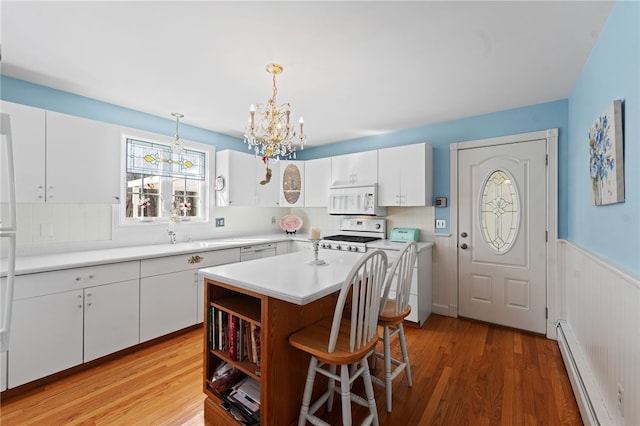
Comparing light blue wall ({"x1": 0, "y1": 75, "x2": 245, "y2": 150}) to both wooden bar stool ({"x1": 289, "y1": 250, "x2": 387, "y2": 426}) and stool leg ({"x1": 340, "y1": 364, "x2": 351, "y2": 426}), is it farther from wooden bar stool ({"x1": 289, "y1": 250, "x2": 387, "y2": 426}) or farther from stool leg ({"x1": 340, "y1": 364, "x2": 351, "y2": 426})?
stool leg ({"x1": 340, "y1": 364, "x2": 351, "y2": 426})

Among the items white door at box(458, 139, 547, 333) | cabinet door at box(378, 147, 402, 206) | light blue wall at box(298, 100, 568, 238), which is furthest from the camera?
cabinet door at box(378, 147, 402, 206)

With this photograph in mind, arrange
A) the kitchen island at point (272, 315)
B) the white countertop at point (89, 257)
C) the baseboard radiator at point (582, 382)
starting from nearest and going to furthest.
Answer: the kitchen island at point (272, 315) < the baseboard radiator at point (582, 382) < the white countertop at point (89, 257)

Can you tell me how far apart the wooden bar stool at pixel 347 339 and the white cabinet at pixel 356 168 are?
225cm

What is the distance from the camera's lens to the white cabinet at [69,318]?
6.47ft

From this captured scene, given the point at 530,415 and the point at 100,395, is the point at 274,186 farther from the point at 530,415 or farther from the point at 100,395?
the point at 530,415

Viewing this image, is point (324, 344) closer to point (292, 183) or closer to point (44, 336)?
point (44, 336)

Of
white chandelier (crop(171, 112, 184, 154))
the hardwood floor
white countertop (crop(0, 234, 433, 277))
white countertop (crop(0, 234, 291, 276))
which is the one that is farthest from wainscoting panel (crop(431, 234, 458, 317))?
white chandelier (crop(171, 112, 184, 154))

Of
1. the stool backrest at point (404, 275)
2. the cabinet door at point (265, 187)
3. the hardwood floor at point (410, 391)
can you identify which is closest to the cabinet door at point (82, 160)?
the hardwood floor at point (410, 391)

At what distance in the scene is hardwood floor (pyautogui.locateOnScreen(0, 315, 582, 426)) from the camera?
1.77 metres

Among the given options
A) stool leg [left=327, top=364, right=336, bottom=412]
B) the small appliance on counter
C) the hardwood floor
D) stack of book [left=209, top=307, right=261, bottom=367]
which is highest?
the small appliance on counter

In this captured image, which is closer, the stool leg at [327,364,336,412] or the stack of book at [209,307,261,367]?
the stack of book at [209,307,261,367]

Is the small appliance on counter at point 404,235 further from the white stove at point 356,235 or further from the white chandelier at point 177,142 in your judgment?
the white chandelier at point 177,142

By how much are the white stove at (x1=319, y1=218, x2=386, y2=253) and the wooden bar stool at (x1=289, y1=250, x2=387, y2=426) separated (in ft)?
5.94

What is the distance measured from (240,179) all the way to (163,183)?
0.93 m
